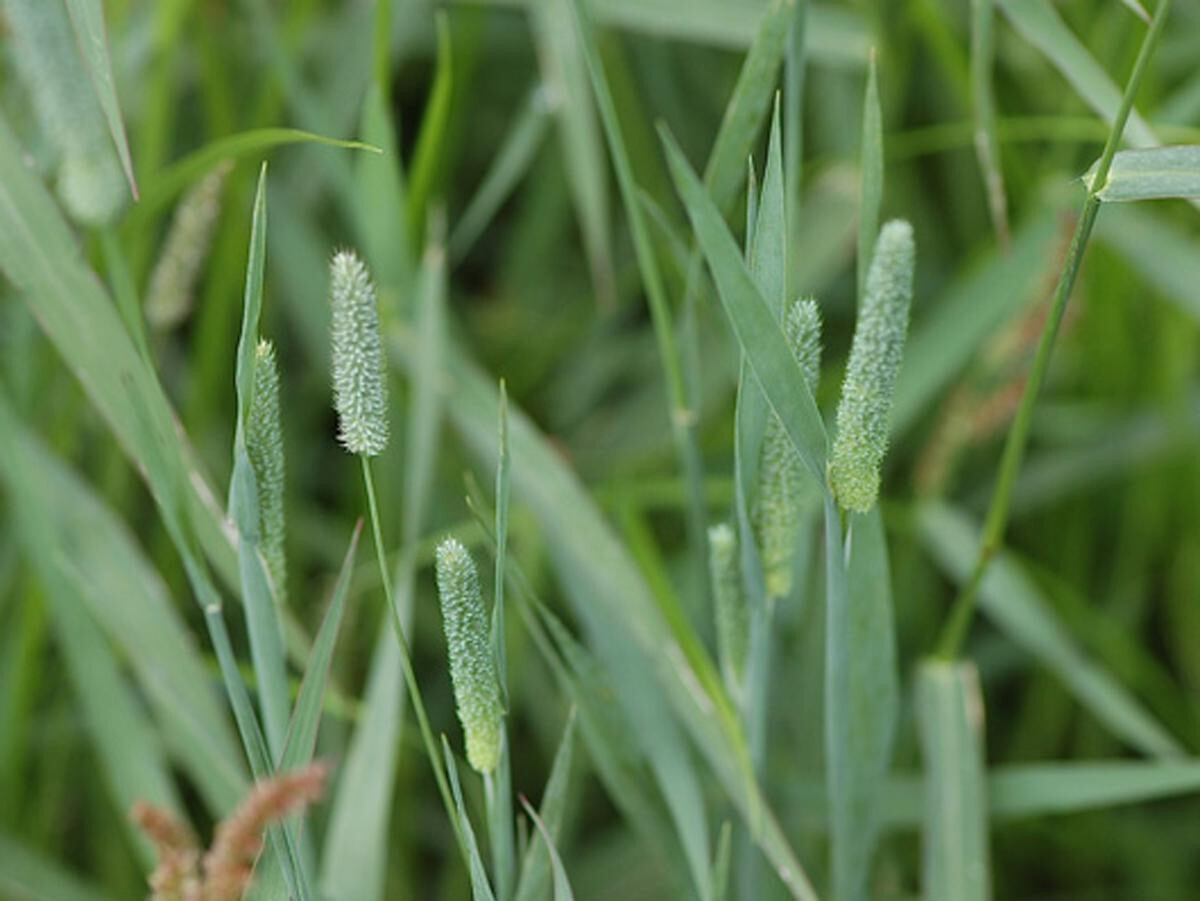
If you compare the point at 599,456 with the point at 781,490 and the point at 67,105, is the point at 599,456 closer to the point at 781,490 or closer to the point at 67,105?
the point at 781,490

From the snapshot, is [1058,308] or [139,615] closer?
[1058,308]

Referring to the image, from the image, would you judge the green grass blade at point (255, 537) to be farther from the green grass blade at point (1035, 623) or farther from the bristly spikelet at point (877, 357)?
the green grass blade at point (1035, 623)

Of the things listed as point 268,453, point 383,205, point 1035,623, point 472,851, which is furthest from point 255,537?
point 1035,623

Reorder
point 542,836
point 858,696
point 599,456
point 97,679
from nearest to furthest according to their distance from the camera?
point 542,836, point 858,696, point 97,679, point 599,456

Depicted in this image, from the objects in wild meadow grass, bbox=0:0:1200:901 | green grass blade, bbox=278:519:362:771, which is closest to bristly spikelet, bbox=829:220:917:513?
wild meadow grass, bbox=0:0:1200:901

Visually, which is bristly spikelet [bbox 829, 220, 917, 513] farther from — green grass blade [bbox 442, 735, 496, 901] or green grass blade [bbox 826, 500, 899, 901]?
green grass blade [bbox 442, 735, 496, 901]
